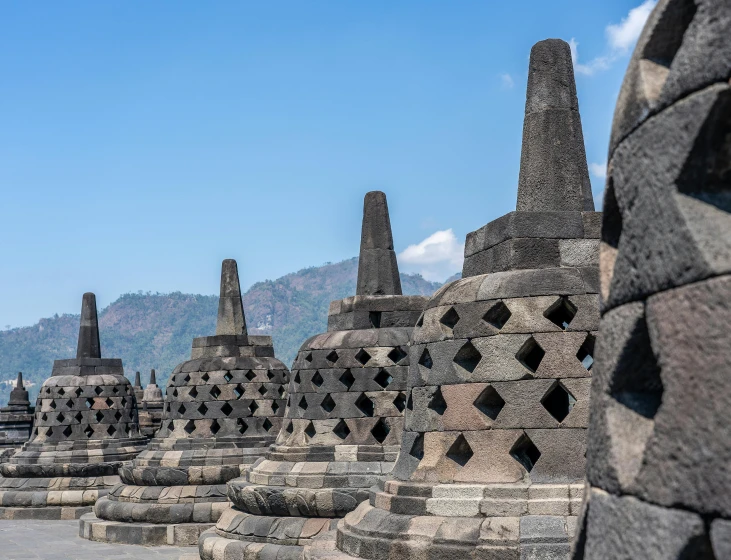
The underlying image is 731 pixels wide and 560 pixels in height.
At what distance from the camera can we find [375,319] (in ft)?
33.3

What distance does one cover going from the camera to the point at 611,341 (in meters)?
2.30

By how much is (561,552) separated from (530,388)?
37.1 inches

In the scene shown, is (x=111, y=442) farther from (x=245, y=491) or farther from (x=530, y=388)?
(x=530, y=388)

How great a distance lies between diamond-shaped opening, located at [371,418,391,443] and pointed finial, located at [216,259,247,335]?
17.7 ft

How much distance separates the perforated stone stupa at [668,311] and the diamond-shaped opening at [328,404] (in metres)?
7.59

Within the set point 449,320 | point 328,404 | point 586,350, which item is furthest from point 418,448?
point 328,404

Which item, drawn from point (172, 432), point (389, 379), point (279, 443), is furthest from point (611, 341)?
point (172, 432)

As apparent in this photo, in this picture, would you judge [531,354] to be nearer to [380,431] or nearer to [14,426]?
[380,431]

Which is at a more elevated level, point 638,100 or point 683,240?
point 638,100

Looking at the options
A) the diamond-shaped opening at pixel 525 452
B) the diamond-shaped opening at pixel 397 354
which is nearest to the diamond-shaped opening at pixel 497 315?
the diamond-shaped opening at pixel 525 452

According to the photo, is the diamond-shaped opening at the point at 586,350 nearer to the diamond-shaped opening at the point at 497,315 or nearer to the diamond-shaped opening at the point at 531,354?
the diamond-shaped opening at the point at 531,354

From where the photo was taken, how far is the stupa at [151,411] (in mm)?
20878

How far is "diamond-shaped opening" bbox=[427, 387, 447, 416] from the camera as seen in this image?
18.9ft

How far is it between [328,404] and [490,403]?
14.9 ft
